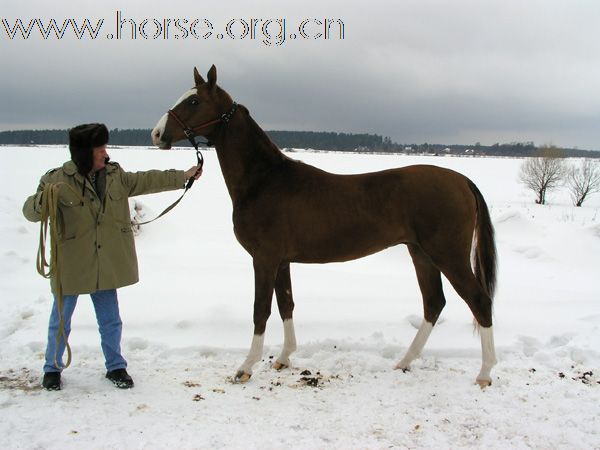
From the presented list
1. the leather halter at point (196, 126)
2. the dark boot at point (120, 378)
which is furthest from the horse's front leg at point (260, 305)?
the leather halter at point (196, 126)

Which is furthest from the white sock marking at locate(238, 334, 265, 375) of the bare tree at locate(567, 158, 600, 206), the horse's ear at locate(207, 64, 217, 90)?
the bare tree at locate(567, 158, 600, 206)

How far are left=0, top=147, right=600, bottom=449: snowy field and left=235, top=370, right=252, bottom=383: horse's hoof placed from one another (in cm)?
7

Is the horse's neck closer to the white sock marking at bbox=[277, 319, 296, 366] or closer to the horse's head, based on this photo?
the horse's head

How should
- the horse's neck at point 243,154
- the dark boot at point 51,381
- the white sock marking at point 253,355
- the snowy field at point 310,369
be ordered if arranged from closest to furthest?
the snowy field at point 310,369 → the dark boot at point 51,381 → the white sock marking at point 253,355 → the horse's neck at point 243,154

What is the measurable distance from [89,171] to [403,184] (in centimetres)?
241

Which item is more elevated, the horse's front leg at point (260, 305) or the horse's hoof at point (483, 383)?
the horse's front leg at point (260, 305)

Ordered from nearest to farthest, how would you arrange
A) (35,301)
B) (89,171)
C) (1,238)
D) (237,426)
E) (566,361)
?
(237,426), (89,171), (566,361), (35,301), (1,238)

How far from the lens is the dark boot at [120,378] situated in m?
3.34

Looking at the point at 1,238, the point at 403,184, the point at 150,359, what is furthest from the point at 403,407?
the point at 1,238

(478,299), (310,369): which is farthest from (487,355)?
(310,369)

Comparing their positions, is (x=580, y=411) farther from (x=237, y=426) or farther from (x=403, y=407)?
(x=237, y=426)

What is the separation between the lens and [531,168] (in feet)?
65.8

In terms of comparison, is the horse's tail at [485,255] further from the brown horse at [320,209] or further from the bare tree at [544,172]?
the bare tree at [544,172]

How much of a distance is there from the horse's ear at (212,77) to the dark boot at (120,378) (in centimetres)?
236
